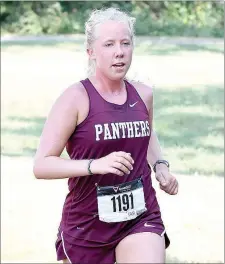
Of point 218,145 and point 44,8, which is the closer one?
point 218,145

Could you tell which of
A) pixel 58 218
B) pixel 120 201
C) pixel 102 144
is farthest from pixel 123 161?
pixel 58 218

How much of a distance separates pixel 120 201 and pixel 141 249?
0.74 ft

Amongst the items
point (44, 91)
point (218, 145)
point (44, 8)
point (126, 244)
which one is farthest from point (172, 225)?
point (44, 8)

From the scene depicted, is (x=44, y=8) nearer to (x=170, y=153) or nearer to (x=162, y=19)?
(x=162, y=19)

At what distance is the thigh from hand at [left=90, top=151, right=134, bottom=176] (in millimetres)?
411

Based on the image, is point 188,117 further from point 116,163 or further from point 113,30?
point 116,163

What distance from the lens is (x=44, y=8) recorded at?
17984 millimetres

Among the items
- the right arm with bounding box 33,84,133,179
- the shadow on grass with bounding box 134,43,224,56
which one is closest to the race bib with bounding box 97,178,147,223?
the right arm with bounding box 33,84,133,179

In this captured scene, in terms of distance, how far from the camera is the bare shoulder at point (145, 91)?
154 inches

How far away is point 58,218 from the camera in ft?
25.7

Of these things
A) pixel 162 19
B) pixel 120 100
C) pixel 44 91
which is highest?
pixel 120 100

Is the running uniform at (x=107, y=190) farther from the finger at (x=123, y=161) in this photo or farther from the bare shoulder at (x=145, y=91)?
the finger at (x=123, y=161)

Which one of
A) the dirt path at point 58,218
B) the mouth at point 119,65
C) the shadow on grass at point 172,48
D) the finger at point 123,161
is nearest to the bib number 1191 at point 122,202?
the finger at point 123,161

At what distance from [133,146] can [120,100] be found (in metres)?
0.22
